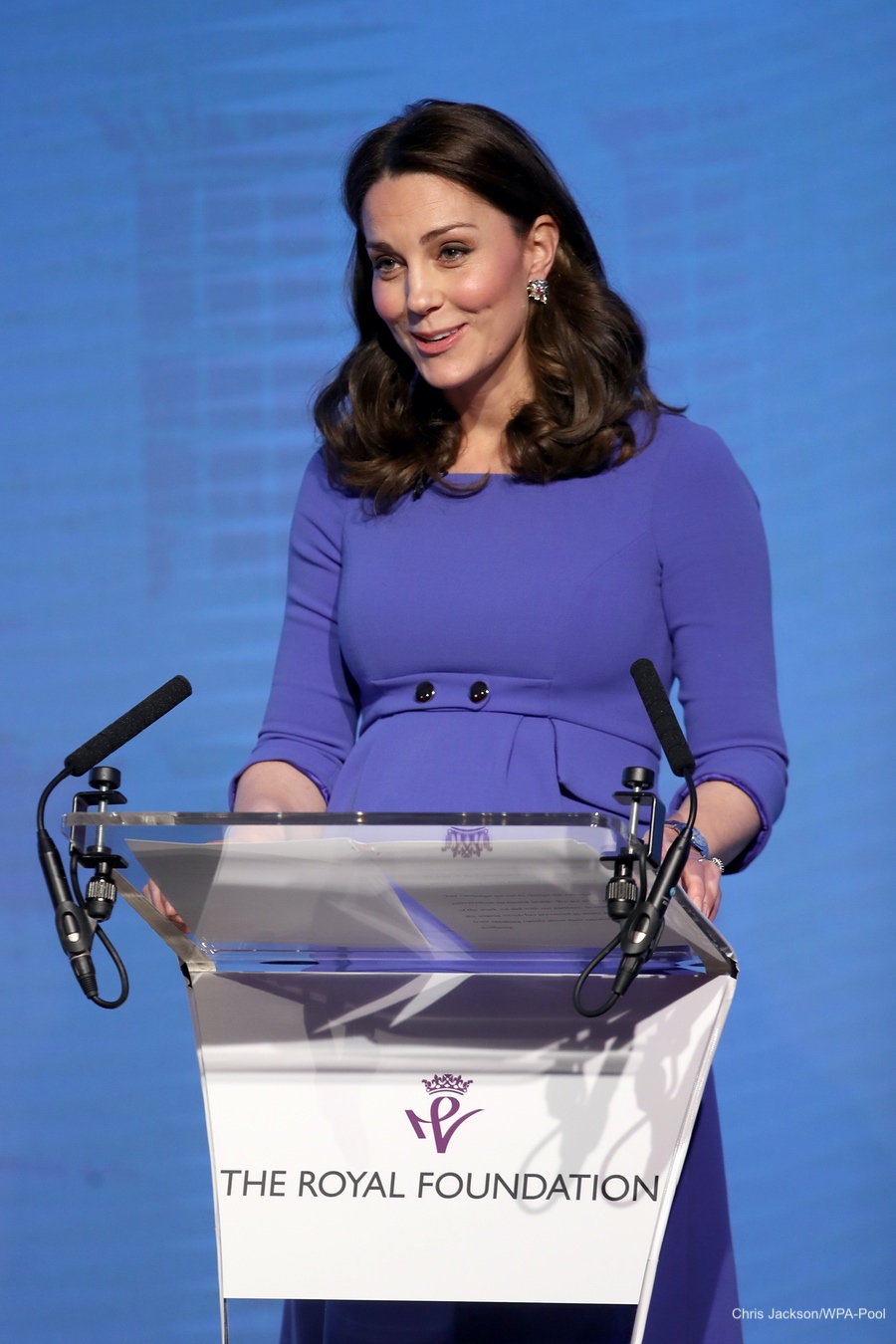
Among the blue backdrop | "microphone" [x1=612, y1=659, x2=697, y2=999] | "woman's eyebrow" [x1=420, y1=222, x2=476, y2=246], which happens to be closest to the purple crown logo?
"microphone" [x1=612, y1=659, x2=697, y2=999]

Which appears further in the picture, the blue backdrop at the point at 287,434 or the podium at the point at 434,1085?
the blue backdrop at the point at 287,434

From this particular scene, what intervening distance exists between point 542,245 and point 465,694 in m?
0.53

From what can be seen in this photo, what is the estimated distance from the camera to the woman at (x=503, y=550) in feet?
4.62

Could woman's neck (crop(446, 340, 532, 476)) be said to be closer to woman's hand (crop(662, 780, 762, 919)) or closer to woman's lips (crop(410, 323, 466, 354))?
woman's lips (crop(410, 323, 466, 354))

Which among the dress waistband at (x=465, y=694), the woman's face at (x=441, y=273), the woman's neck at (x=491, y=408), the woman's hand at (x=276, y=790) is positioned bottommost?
the woman's hand at (x=276, y=790)

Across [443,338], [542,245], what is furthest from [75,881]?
[542,245]

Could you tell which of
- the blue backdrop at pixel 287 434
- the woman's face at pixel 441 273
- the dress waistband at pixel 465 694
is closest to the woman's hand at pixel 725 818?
the dress waistband at pixel 465 694

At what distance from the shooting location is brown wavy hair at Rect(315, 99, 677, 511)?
61.1 inches

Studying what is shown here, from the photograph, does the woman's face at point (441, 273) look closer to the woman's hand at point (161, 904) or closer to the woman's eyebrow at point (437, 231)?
the woman's eyebrow at point (437, 231)

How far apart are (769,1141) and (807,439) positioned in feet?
3.93

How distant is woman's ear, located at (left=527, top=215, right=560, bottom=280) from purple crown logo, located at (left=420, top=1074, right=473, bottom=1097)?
0.94m

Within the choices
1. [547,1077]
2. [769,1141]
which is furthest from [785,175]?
[547,1077]

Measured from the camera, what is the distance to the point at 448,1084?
3.26 feet

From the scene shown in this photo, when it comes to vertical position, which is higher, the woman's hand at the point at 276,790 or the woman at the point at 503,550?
the woman at the point at 503,550
